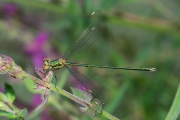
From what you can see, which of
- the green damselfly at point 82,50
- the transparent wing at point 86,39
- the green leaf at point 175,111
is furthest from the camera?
the transparent wing at point 86,39

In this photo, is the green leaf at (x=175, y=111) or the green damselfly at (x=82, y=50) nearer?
the green leaf at (x=175, y=111)

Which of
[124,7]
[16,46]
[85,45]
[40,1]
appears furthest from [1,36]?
[85,45]

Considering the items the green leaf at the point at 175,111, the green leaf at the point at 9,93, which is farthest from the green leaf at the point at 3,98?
the green leaf at the point at 175,111

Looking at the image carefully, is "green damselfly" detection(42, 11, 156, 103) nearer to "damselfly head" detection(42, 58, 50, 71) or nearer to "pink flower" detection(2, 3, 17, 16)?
"damselfly head" detection(42, 58, 50, 71)

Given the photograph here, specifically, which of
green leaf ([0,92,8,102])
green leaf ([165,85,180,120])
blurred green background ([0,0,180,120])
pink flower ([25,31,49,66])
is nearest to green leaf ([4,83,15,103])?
green leaf ([0,92,8,102])

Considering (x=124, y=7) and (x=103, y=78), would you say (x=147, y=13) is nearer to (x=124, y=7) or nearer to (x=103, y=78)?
(x=103, y=78)

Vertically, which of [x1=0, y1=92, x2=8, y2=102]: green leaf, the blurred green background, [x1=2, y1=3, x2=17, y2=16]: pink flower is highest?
[x1=0, y1=92, x2=8, y2=102]: green leaf

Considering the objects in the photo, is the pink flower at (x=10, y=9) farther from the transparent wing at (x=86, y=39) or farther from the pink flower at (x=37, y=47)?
the transparent wing at (x=86, y=39)

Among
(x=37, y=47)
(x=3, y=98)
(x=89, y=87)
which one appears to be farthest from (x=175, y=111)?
(x=37, y=47)
